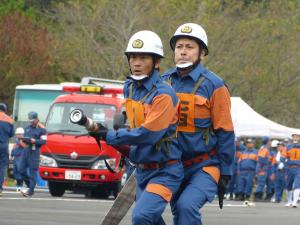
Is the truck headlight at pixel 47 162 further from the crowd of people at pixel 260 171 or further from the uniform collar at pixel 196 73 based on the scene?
the uniform collar at pixel 196 73

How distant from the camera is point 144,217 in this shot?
382 inches

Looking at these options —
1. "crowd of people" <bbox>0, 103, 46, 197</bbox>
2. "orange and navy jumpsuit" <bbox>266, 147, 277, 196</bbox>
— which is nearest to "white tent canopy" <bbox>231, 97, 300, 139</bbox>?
"orange and navy jumpsuit" <bbox>266, 147, 277, 196</bbox>

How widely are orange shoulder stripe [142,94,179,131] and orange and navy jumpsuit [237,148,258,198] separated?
89.2 feet

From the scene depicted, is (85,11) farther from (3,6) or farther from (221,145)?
(221,145)

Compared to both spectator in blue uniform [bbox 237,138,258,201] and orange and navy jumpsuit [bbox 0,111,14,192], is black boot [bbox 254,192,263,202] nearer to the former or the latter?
spectator in blue uniform [bbox 237,138,258,201]

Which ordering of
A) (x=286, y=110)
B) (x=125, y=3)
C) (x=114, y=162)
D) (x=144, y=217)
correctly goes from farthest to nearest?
(x=286, y=110)
(x=125, y=3)
(x=114, y=162)
(x=144, y=217)

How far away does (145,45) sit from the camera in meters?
10.1

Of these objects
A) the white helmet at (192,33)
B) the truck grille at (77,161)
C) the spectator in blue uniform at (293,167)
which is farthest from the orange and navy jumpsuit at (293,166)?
the white helmet at (192,33)

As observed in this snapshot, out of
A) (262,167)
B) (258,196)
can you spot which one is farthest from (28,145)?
(258,196)

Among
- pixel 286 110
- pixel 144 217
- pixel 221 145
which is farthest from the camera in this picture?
pixel 286 110

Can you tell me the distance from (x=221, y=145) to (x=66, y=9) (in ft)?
139

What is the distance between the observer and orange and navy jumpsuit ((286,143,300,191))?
31703mm

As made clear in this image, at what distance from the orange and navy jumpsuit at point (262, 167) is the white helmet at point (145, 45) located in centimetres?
2729

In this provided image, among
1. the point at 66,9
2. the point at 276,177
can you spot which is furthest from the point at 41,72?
the point at 276,177
